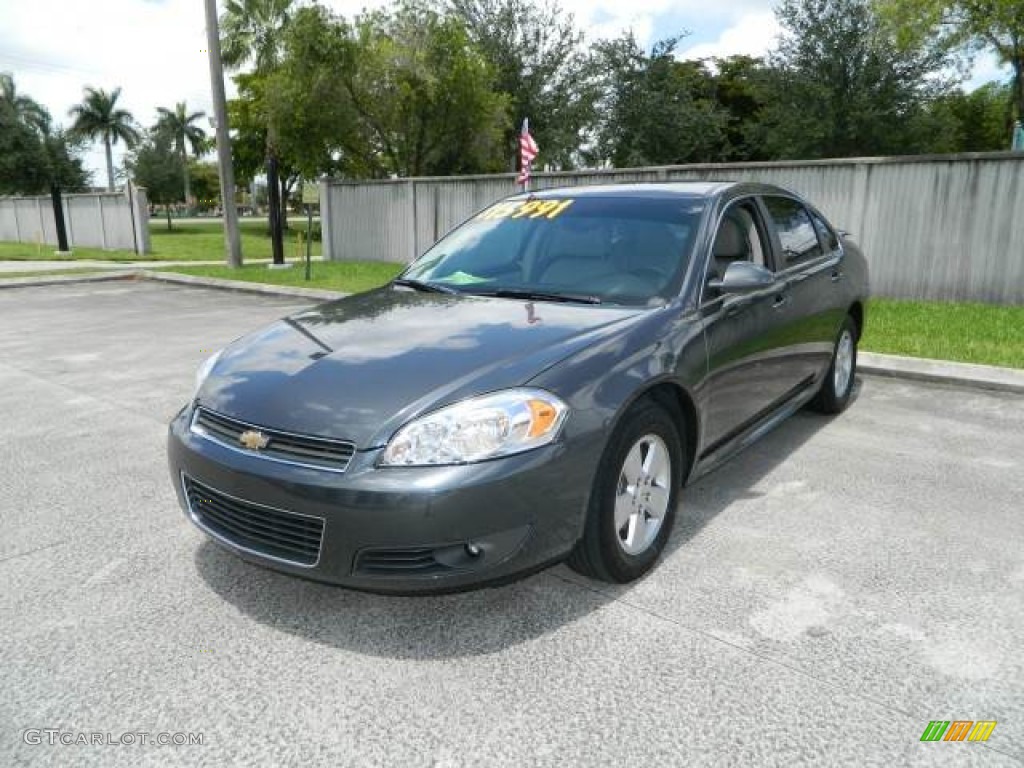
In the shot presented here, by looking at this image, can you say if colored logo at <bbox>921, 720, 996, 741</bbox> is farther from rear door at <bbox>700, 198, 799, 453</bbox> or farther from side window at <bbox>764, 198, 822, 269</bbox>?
side window at <bbox>764, 198, 822, 269</bbox>

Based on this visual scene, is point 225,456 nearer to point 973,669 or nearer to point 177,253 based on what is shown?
point 973,669

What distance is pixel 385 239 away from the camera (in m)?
18.7

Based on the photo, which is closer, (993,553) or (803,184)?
(993,553)

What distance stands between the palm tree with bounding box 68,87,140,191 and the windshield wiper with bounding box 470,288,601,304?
77663 millimetres

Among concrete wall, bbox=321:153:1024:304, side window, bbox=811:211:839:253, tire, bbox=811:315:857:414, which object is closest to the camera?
side window, bbox=811:211:839:253

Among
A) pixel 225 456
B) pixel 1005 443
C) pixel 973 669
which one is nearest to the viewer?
pixel 973 669

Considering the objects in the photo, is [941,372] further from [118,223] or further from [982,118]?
[982,118]

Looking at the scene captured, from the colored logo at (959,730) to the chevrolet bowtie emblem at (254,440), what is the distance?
7.42 ft

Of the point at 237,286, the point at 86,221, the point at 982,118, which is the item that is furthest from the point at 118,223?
the point at 982,118

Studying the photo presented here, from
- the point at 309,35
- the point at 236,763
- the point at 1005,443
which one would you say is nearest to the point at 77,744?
the point at 236,763

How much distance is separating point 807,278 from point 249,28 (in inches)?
1665

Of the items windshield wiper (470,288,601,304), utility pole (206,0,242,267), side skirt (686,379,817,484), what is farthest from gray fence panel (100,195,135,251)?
side skirt (686,379,817,484)

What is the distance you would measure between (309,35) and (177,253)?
28.5 feet

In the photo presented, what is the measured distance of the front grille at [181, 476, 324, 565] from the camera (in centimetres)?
270
